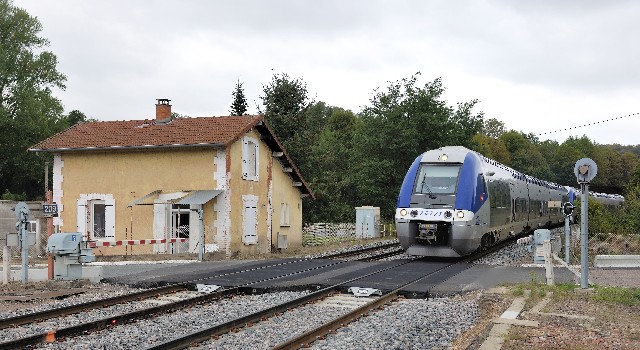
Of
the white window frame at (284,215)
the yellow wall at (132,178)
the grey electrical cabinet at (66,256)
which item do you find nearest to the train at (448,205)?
the yellow wall at (132,178)

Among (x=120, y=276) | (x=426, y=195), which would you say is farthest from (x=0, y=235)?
(x=426, y=195)

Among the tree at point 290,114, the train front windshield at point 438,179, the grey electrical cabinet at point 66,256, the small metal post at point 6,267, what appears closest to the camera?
the grey electrical cabinet at point 66,256

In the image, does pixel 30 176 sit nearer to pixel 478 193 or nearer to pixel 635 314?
pixel 478 193

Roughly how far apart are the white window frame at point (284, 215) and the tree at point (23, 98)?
2577cm

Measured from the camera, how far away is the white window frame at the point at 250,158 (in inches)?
1006

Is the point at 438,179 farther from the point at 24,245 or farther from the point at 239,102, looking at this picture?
the point at 239,102

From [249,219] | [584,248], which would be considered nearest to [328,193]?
[249,219]

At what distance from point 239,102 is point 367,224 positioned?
64.7 feet

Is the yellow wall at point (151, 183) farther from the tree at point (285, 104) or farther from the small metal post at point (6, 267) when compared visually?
the tree at point (285, 104)

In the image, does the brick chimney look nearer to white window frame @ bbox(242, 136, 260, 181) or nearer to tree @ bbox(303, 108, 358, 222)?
white window frame @ bbox(242, 136, 260, 181)

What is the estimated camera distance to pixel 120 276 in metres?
15.5

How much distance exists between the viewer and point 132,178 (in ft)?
82.5

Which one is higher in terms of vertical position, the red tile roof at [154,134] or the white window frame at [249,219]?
the red tile roof at [154,134]

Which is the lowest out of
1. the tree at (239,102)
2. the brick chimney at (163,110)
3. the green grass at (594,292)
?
the green grass at (594,292)
